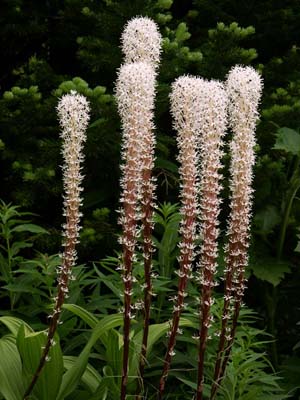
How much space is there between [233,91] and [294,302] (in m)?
3.29

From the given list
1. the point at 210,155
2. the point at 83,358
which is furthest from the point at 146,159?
the point at 83,358

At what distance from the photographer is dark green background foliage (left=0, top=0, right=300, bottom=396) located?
6223 mm

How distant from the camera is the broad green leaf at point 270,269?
606 cm

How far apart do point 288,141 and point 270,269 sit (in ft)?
3.75

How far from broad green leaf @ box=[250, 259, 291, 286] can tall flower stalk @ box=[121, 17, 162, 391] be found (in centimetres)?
222

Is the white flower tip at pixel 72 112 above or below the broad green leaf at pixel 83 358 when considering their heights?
above

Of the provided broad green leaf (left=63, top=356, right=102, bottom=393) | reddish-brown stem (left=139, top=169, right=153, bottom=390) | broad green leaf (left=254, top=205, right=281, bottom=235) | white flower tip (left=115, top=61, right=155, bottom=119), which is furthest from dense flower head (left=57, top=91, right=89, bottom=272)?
broad green leaf (left=254, top=205, right=281, bottom=235)

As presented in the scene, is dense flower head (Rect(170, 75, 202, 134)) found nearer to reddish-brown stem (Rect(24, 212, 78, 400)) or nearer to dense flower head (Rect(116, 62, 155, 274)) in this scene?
dense flower head (Rect(116, 62, 155, 274))

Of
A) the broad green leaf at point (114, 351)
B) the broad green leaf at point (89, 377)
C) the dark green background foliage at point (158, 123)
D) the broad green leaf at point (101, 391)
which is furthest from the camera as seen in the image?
the dark green background foliage at point (158, 123)

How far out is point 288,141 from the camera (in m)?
5.91

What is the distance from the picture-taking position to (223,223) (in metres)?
7.09

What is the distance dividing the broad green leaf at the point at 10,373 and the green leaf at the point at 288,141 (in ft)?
9.18

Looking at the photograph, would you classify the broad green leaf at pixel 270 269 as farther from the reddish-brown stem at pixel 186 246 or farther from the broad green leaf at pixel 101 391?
the reddish-brown stem at pixel 186 246

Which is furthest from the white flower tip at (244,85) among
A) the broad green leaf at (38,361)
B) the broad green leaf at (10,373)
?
the broad green leaf at (10,373)
